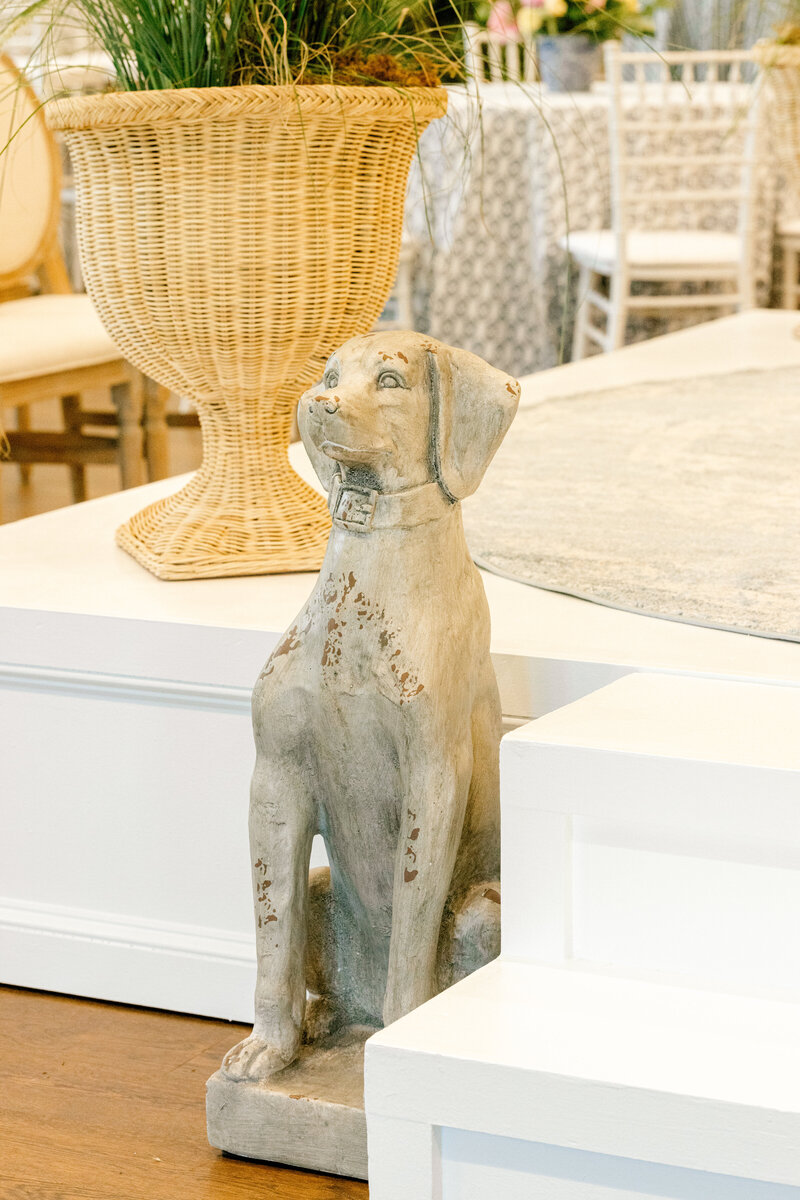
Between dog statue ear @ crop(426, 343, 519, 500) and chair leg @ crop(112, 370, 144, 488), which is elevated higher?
dog statue ear @ crop(426, 343, 519, 500)

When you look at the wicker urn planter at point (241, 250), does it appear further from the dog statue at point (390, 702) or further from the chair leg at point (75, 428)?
the chair leg at point (75, 428)

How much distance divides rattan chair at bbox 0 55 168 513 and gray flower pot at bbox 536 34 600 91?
217cm

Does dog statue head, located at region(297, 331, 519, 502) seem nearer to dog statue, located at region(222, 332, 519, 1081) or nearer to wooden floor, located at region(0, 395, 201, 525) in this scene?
dog statue, located at region(222, 332, 519, 1081)

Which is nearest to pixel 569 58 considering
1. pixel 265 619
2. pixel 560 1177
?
pixel 265 619

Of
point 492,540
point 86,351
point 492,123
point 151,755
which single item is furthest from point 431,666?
point 492,123

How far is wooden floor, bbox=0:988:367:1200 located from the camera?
3.40ft

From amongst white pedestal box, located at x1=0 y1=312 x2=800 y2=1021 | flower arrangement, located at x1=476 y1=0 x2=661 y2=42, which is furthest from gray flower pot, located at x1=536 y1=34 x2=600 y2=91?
white pedestal box, located at x1=0 y1=312 x2=800 y2=1021

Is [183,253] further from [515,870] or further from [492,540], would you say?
[515,870]

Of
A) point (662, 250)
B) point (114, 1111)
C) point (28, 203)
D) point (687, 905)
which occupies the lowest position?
point (114, 1111)

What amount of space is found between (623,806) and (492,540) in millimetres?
670

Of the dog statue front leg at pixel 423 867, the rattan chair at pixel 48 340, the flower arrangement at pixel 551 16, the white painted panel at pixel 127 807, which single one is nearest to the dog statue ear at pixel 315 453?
the dog statue front leg at pixel 423 867

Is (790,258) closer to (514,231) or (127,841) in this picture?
(514,231)

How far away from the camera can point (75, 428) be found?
8.77 ft

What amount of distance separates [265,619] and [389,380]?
0.33m
